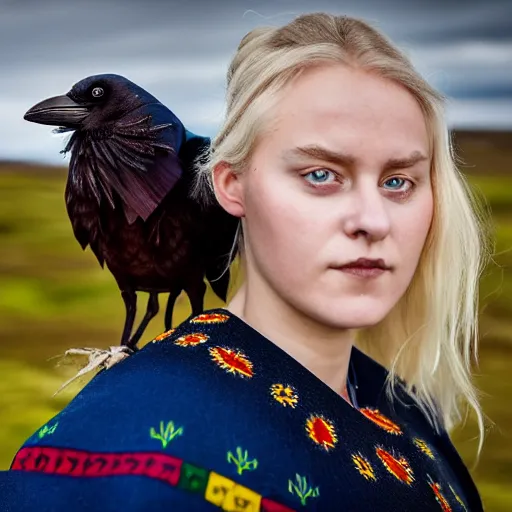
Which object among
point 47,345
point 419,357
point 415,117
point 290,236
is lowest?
point 47,345

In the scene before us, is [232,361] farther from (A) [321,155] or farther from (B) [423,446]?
(B) [423,446]

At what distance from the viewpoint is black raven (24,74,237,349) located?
1.18m

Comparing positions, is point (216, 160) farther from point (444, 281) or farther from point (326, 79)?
point (444, 281)

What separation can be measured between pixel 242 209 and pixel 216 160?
66mm

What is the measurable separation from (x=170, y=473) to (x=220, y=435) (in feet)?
0.22

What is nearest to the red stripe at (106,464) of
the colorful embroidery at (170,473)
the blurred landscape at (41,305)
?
the colorful embroidery at (170,473)

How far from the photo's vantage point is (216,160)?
45.5 inches

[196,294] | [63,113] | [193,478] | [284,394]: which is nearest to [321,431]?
[284,394]

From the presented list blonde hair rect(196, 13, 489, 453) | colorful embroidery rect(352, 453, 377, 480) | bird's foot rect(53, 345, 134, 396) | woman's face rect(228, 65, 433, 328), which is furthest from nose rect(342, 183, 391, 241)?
bird's foot rect(53, 345, 134, 396)

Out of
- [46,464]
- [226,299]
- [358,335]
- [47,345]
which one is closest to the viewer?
[46,464]

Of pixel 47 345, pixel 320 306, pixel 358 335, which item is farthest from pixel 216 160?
pixel 47 345

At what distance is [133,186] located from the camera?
1184 mm

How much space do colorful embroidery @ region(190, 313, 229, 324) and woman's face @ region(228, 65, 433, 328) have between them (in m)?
0.08

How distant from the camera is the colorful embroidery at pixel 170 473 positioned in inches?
38.2
